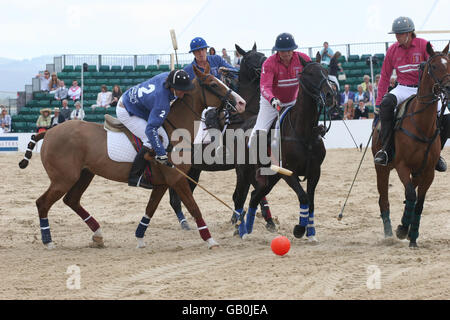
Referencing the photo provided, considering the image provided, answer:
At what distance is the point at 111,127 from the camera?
28.9 feet

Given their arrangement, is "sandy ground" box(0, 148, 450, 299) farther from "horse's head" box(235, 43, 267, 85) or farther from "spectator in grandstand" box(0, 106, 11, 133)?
"spectator in grandstand" box(0, 106, 11, 133)

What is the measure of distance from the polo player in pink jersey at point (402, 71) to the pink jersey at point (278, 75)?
3.86ft

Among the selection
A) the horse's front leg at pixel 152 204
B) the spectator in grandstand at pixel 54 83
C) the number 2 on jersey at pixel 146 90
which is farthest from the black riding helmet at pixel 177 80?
the spectator in grandstand at pixel 54 83

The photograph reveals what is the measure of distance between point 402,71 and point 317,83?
1.30 metres

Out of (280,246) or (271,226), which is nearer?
(280,246)

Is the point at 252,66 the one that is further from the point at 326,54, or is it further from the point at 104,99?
the point at 104,99

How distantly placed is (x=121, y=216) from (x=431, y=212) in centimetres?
527

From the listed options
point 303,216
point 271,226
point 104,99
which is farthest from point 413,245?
point 104,99

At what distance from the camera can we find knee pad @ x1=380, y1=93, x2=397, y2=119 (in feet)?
28.1

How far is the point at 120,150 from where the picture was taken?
8672 millimetres

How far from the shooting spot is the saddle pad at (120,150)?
28.4 ft

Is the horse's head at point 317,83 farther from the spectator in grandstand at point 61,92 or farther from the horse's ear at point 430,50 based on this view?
the spectator in grandstand at point 61,92
